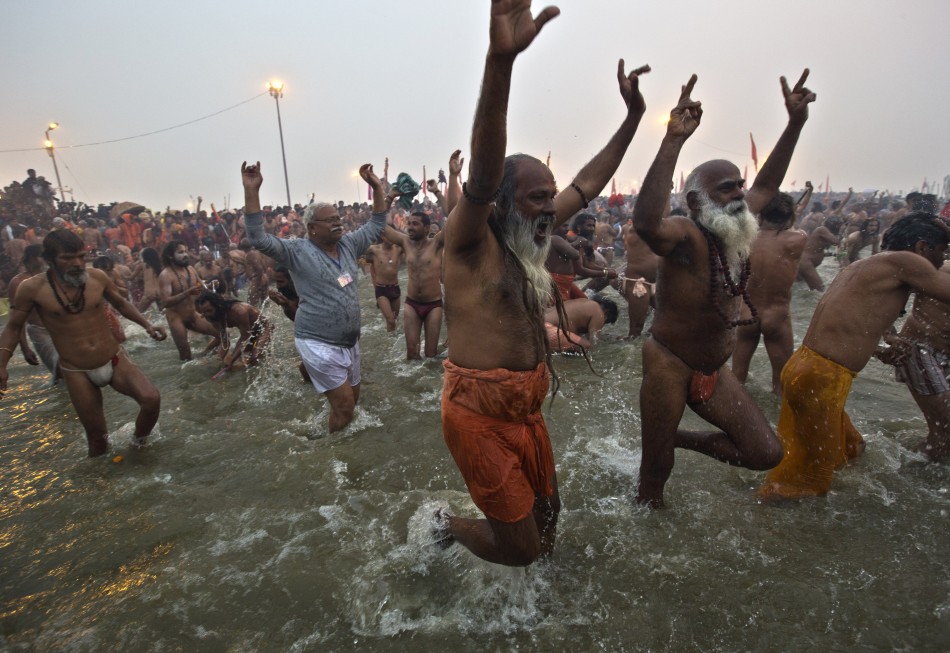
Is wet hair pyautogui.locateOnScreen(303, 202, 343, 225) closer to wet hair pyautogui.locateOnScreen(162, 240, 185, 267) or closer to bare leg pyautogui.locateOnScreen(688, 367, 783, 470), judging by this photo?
bare leg pyautogui.locateOnScreen(688, 367, 783, 470)

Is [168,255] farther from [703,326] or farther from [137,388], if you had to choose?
[703,326]

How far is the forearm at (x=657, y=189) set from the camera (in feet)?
8.63

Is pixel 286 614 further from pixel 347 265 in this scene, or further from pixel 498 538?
pixel 347 265

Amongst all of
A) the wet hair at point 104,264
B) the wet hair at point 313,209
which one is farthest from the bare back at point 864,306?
the wet hair at point 104,264

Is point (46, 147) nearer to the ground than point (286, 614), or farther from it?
farther from it

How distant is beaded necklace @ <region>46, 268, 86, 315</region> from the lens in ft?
13.8

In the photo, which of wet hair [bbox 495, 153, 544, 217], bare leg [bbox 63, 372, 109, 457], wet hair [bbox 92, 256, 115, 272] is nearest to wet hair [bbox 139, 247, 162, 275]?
wet hair [bbox 92, 256, 115, 272]

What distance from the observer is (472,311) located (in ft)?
7.52

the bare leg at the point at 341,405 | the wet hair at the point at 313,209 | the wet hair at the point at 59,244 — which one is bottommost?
the bare leg at the point at 341,405

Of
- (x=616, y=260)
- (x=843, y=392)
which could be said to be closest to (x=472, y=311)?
(x=843, y=392)

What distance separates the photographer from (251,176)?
13.1ft

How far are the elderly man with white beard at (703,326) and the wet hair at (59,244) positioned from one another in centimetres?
440

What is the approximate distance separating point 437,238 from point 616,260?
12100 mm

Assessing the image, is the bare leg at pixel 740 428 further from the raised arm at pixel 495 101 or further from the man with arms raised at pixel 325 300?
the man with arms raised at pixel 325 300
